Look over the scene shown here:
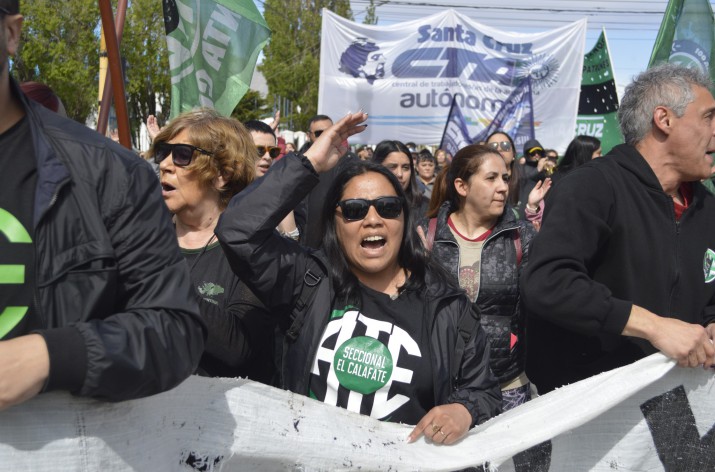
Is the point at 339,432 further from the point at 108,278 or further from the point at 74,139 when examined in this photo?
the point at 74,139

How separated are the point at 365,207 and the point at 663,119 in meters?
1.19

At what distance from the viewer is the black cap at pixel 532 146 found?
1045cm

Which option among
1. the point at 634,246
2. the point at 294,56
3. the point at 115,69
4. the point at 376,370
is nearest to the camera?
the point at 376,370

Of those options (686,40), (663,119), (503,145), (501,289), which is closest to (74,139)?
(663,119)

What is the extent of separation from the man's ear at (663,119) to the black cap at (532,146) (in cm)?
753

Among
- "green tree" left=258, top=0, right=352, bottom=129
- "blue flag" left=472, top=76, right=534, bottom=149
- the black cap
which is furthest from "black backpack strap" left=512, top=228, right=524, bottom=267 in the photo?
"green tree" left=258, top=0, right=352, bottom=129

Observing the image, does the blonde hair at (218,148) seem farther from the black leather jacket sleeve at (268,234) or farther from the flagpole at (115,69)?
the flagpole at (115,69)

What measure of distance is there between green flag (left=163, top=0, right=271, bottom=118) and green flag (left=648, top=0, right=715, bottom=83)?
9.69ft

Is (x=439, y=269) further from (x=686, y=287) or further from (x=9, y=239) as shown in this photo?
(x=9, y=239)

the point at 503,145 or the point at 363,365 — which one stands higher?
the point at 503,145

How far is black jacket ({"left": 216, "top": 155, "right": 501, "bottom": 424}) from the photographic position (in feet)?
8.62

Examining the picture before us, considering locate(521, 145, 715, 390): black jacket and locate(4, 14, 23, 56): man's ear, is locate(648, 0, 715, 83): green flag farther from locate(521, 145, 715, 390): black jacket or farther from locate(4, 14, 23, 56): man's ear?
locate(4, 14, 23, 56): man's ear

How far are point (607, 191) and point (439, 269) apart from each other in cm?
67

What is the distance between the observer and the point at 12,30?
60.7 inches
